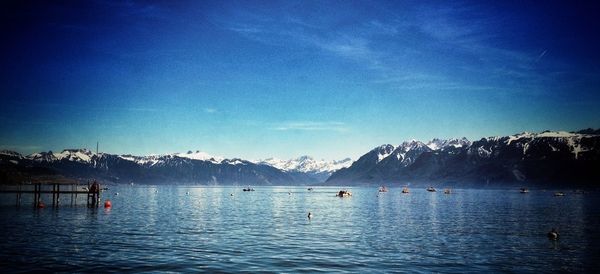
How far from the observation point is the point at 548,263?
3959 cm

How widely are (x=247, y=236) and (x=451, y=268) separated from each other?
91.8ft

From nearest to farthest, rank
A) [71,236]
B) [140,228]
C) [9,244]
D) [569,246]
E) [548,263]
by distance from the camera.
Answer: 1. [548,263]
2. [9,244]
3. [569,246]
4. [71,236]
5. [140,228]

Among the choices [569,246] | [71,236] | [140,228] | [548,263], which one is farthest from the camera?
[140,228]

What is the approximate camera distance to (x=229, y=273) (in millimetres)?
33656

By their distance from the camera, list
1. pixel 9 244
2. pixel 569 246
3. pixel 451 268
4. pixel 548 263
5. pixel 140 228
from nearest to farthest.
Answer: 1. pixel 451 268
2. pixel 548 263
3. pixel 9 244
4. pixel 569 246
5. pixel 140 228

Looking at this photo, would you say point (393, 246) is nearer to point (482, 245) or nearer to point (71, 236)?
point (482, 245)

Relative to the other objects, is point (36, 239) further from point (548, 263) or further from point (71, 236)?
point (548, 263)

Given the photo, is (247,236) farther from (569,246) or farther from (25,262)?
(569,246)

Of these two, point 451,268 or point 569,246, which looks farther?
point 569,246

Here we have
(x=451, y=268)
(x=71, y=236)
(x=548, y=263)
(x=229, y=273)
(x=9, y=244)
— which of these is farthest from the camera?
(x=71, y=236)

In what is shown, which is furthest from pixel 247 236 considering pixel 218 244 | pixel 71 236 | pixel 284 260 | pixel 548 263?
pixel 548 263

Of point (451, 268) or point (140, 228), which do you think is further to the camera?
point (140, 228)

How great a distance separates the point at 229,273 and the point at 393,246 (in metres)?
21.8

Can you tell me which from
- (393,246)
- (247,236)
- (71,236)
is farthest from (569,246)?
(71,236)
